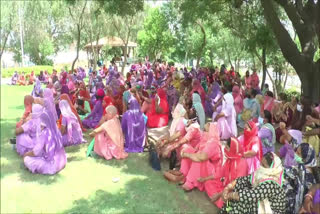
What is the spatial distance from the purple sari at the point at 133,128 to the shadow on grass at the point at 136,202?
1797 millimetres

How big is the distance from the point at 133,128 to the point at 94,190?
2115mm

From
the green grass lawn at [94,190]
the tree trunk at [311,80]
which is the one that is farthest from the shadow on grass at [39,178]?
the tree trunk at [311,80]

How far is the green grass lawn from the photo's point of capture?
485cm

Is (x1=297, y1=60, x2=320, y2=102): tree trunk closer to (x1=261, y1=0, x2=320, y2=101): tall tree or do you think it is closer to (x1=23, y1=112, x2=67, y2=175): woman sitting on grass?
(x1=261, y1=0, x2=320, y2=101): tall tree

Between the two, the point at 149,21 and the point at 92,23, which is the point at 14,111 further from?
the point at 149,21

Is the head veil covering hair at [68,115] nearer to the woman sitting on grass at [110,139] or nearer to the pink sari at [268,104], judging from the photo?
the woman sitting on grass at [110,139]

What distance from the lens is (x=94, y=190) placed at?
5426mm

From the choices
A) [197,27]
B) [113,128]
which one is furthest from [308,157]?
[197,27]

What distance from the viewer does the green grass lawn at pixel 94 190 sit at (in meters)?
4.85

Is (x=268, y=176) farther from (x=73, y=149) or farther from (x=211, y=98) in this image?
(x=211, y=98)

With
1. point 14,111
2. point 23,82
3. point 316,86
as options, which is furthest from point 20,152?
point 23,82

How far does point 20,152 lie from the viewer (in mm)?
6754

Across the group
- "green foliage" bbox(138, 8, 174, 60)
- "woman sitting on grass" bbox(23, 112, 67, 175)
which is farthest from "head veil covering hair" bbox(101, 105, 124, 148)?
"green foliage" bbox(138, 8, 174, 60)

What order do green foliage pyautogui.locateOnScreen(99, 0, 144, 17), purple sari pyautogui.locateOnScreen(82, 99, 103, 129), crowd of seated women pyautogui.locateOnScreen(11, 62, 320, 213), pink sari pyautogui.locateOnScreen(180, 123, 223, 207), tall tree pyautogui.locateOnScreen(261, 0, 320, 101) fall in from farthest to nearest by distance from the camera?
green foliage pyautogui.locateOnScreen(99, 0, 144, 17)
tall tree pyautogui.locateOnScreen(261, 0, 320, 101)
purple sari pyautogui.locateOnScreen(82, 99, 103, 129)
pink sari pyautogui.locateOnScreen(180, 123, 223, 207)
crowd of seated women pyautogui.locateOnScreen(11, 62, 320, 213)
